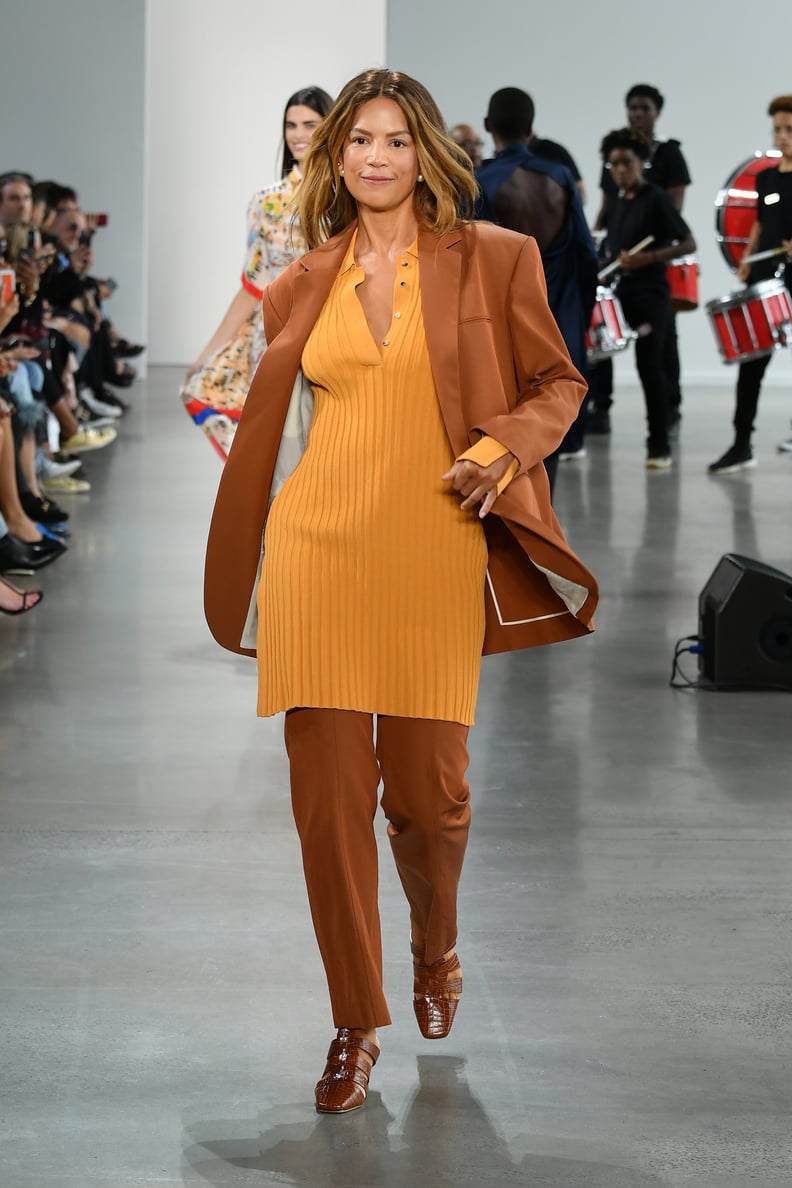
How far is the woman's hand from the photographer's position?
2154 mm

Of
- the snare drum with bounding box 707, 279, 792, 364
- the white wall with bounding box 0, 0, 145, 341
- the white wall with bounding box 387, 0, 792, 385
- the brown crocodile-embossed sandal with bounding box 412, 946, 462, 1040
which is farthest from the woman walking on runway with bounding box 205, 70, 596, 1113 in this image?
the white wall with bounding box 387, 0, 792, 385

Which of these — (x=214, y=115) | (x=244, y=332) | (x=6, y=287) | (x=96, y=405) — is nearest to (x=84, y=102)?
(x=214, y=115)

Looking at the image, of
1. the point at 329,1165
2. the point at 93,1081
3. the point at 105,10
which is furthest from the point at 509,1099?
the point at 105,10

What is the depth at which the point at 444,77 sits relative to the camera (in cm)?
1410

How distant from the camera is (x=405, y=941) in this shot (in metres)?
2.81

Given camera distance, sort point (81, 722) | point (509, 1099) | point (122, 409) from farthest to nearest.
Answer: point (122, 409) → point (81, 722) → point (509, 1099)

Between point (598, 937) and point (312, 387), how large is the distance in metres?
1.06

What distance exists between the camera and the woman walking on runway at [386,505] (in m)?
2.22

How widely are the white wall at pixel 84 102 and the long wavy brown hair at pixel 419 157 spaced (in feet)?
38.8

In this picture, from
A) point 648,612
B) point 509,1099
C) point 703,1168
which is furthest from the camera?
point 648,612

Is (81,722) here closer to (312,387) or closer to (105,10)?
(312,387)

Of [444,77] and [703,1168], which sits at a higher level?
[444,77]

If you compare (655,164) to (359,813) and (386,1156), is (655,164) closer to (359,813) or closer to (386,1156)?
(359,813)

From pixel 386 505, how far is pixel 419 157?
448 millimetres
